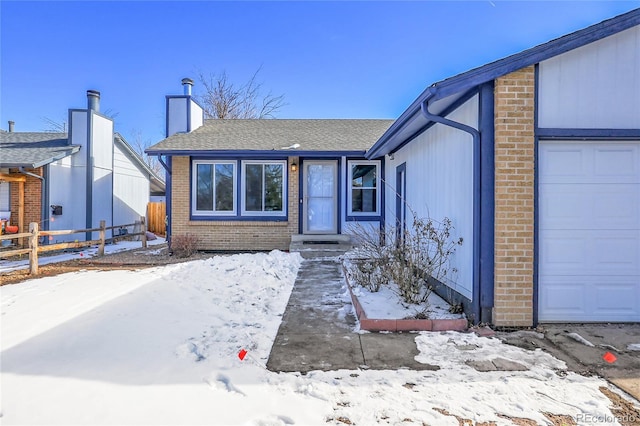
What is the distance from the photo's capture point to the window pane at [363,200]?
34.0 feet

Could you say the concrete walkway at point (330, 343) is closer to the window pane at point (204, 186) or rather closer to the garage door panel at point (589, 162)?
the garage door panel at point (589, 162)

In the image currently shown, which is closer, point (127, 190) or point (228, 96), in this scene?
point (127, 190)

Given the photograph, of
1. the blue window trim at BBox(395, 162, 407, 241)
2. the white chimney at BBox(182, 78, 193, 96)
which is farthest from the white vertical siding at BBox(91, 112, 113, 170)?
the blue window trim at BBox(395, 162, 407, 241)

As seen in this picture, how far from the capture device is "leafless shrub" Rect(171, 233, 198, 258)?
9555mm

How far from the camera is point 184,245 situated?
9.65 metres

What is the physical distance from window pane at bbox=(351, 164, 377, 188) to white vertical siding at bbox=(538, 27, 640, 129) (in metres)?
6.46

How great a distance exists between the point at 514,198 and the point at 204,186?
843 cm

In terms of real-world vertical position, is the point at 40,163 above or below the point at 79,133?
below

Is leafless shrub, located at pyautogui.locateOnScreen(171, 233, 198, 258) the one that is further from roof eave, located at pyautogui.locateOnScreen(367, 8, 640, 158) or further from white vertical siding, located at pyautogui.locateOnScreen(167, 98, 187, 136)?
roof eave, located at pyautogui.locateOnScreen(367, 8, 640, 158)

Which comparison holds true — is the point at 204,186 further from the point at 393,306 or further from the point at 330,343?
the point at 330,343

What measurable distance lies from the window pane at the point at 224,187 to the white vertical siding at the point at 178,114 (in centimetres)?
264

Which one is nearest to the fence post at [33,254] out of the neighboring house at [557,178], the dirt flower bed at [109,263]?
the dirt flower bed at [109,263]

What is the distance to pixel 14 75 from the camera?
15.0 metres

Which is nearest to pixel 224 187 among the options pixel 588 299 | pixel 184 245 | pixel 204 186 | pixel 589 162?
pixel 204 186
